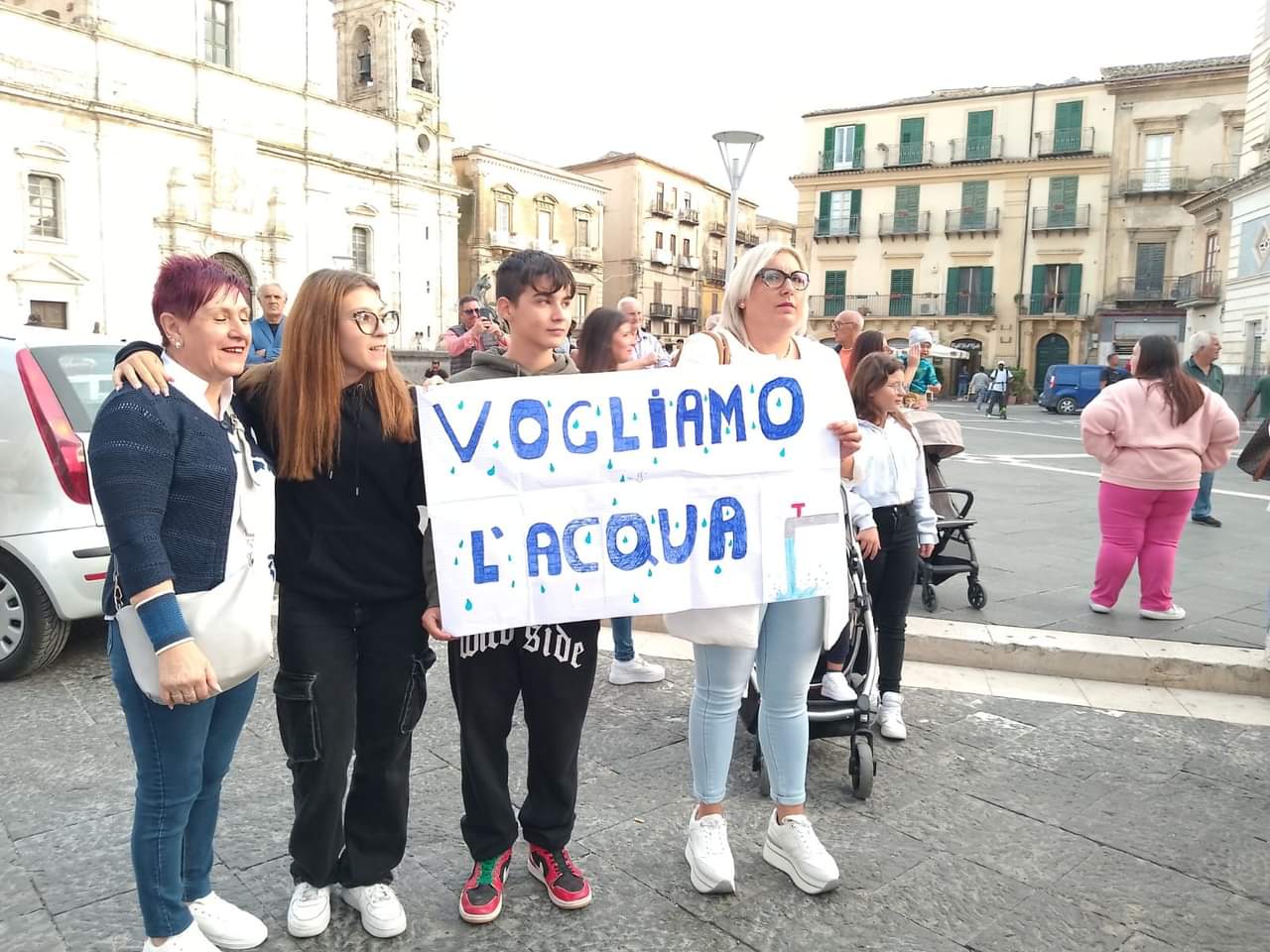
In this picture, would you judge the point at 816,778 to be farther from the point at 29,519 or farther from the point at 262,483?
the point at 29,519

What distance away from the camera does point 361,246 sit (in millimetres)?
42344

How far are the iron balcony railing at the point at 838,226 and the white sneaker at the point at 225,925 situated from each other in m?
47.9

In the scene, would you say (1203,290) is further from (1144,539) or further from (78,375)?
(78,375)

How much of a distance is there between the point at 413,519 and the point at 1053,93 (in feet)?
160

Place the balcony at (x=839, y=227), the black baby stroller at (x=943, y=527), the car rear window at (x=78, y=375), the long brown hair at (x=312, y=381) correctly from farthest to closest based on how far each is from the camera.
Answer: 1. the balcony at (x=839, y=227)
2. the black baby stroller at (x=943, y=527)
3. the car rear window at (x=78, y=375)
4. the long brown hair at (x=312, y=381)

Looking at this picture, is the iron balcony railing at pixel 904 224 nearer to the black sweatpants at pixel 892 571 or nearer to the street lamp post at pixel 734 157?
the street lamp post at pixel 734 157

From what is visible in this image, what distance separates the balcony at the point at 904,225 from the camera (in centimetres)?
4556

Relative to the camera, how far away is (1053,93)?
142 feet

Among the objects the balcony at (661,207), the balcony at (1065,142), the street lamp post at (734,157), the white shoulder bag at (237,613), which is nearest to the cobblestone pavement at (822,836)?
the white shoulder bag at (237,613)

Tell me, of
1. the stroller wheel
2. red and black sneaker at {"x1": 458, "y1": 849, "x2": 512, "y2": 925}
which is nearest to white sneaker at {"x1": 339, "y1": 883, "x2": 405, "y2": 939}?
red and black sneaker at {"x1": 458, "y1": 849, "x2": 512, "y2": 925}

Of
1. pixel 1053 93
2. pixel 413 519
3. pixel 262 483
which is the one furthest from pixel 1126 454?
pixel 1053 93

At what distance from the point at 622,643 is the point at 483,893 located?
2.07 metres

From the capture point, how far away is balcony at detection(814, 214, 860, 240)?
46.9m

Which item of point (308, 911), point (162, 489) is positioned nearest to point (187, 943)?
point (308, 911)
